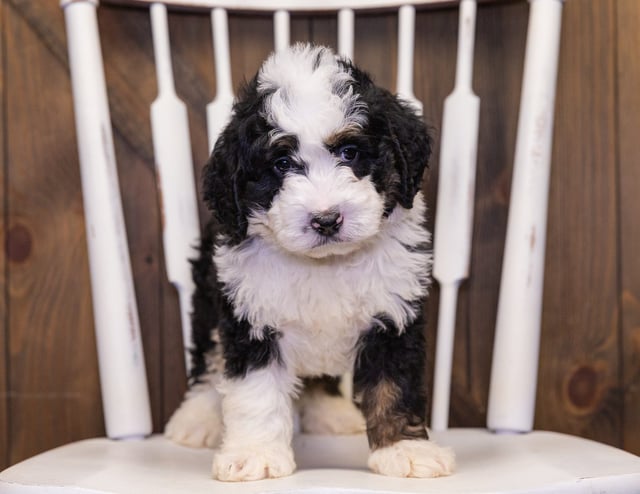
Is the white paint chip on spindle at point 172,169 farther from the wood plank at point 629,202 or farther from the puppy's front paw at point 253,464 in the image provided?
the wood plank at point 629,202

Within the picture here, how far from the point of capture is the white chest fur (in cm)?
170

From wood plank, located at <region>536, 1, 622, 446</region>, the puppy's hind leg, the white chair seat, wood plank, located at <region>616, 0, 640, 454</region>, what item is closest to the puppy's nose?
the puppy's hind leg

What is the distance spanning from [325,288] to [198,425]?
1.74 feet

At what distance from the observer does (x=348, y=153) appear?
1.62 metres

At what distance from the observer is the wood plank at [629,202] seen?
2.29 metres

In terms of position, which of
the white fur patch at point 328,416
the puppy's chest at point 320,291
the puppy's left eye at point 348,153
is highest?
the puppy's left eye at point 348,153

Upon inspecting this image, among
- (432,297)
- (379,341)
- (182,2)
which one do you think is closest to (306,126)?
(379,341)

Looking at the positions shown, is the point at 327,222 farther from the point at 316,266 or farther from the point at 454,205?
the point at 454,205

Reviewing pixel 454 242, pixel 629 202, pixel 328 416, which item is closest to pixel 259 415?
pixel 328 416

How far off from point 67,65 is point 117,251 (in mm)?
719

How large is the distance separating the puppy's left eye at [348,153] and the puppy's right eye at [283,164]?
10 cm

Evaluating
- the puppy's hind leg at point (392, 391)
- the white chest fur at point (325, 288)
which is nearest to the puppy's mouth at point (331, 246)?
the white chest fur at point (325, 288)

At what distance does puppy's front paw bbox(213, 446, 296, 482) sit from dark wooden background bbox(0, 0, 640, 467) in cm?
86

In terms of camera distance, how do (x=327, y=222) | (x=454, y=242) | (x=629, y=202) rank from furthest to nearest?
(x=629, y=202)
(x=454, y=242)
(x=327, y=222)
